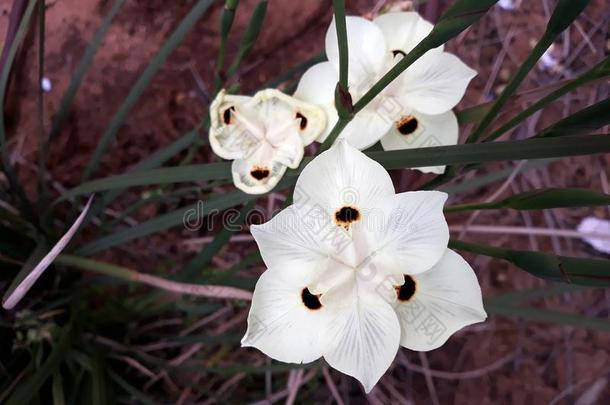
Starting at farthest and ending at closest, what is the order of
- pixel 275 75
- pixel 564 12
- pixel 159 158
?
pixel 275 75, pixel 159 158, pixel 564 12

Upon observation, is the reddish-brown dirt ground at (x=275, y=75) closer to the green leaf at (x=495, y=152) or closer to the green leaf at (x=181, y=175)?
the green leaf at (x=181, y=175)

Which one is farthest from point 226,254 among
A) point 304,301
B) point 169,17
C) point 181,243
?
point 304,301

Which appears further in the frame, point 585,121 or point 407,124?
point 407,124

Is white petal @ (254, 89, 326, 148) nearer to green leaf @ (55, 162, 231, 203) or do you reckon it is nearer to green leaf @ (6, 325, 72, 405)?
green leaf @ (55, 162, 231, 203)

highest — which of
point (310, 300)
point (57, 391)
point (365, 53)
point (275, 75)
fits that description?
point (365, 53)

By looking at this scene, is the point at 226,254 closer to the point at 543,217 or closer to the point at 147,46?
the point at 147,46

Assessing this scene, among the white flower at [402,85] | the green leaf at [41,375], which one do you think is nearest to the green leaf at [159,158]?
the green leaf at [41,375]

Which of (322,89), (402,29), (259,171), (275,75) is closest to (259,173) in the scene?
(259,171)

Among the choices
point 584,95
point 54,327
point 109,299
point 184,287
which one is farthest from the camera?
point 584,95

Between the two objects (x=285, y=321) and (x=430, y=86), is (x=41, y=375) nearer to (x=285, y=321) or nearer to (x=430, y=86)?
(x=285, y=321)
